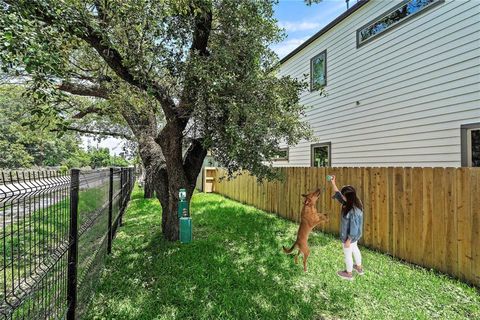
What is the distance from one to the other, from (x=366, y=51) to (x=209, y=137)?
201 inches

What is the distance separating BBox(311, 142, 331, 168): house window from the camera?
8242 millimetres

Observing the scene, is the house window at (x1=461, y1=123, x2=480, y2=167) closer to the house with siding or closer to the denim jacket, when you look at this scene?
the house with siding

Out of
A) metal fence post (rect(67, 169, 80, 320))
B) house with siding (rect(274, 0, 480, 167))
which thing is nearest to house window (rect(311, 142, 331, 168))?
house with siding (rect(274, 0, 480, 167))

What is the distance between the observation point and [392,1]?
20.0 feet

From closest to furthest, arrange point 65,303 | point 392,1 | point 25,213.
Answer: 1. point 25,213
2. point 65,303
3. point 392,1

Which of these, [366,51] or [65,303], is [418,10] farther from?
[65,303]

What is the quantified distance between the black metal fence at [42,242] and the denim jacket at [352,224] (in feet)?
6.18

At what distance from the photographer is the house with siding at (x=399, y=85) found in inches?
187

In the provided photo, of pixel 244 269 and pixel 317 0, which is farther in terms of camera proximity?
A: pixel 317 0

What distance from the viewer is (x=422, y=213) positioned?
4.20 m

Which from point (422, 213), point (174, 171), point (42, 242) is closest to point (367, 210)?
point (422, 213)

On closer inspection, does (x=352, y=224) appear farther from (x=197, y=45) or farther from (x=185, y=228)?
(x=197, y=45)

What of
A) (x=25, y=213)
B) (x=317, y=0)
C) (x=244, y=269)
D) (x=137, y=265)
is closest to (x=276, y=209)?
(x=244, y=269)

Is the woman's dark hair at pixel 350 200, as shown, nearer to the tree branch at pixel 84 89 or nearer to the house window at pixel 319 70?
the tree branch at pixel 84 89
